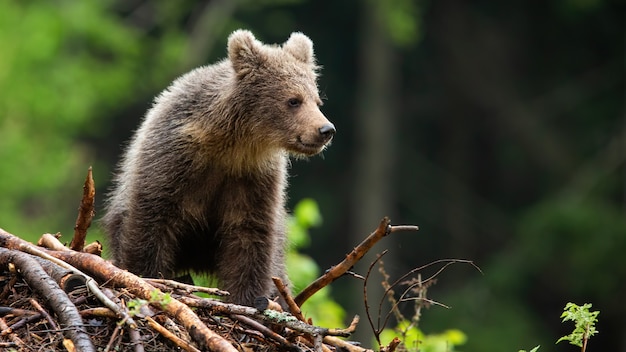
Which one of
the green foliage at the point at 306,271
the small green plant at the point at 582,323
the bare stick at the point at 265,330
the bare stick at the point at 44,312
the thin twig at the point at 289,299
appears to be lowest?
the bare stick at the point at 44,312

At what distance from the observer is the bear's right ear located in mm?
7461

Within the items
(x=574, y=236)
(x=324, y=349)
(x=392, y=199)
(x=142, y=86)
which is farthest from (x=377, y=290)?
(x=324, y=349)

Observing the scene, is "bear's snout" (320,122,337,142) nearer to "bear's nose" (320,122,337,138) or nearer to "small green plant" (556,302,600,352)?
"bear's nose" (320,122,337,138)

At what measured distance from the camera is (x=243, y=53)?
294 inches

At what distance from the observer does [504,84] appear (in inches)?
1168

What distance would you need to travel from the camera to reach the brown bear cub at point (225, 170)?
712 centimetres

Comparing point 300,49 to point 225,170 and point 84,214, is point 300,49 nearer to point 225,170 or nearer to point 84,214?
point 225,170

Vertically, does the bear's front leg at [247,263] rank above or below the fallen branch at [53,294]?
above

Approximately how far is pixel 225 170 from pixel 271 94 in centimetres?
60

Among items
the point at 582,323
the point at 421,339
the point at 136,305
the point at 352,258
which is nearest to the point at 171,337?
the point at 136,305

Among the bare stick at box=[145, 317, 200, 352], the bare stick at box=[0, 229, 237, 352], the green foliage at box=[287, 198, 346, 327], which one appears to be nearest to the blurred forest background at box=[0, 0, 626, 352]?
the green foliage at box=[287, 198, 346, 327]

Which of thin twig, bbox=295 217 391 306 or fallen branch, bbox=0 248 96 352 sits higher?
thin twig, bbox=295 217 391 306

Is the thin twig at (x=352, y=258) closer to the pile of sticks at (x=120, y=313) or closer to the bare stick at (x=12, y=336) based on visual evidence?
the pile of sticks at (x=120, y=313)

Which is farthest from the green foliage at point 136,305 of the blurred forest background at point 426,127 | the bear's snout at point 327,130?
the blurred forest background at point 426,127
